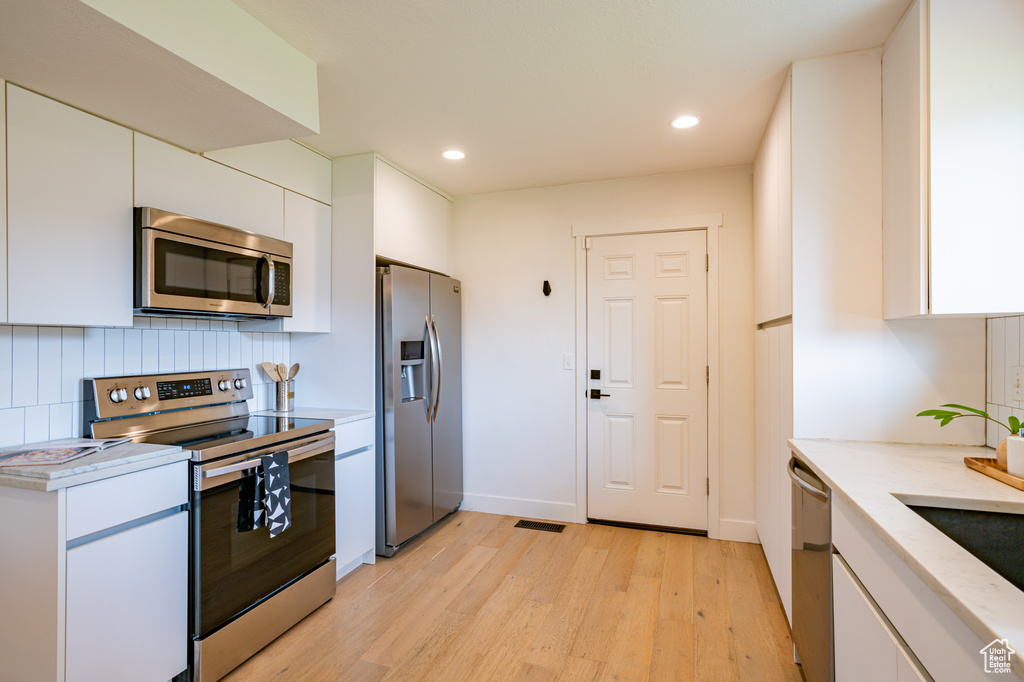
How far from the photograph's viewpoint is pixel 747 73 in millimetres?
2127

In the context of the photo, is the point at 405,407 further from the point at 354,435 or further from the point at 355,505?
the point at 355,505

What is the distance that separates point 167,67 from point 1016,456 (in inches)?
106

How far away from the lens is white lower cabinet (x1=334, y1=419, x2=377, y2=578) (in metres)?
2.65

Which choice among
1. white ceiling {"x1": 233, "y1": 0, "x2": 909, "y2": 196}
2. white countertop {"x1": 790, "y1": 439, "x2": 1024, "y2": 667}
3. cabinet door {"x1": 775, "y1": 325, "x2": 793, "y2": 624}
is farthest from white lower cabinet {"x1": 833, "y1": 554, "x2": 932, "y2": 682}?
white ceiling {"x1": 233, "y1": 0, "x2": 909, "y2": 196}

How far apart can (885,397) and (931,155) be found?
0.85 m

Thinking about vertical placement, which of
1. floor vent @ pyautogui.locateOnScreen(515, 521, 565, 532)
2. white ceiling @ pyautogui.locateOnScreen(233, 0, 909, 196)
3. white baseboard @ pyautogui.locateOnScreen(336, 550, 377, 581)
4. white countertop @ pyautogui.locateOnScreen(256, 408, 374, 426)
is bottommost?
floor vent @ pyautogui.locateOnScreen(515, 521, 565, 532)

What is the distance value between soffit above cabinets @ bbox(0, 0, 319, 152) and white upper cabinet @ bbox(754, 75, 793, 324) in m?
1.92

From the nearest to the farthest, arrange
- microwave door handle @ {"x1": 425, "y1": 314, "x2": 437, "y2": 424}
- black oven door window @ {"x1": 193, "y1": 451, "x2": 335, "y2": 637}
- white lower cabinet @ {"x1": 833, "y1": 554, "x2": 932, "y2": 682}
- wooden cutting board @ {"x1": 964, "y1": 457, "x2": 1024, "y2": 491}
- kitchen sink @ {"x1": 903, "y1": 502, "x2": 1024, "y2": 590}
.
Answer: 1. white lower cabinet @ {"x1": 833, "y1": 554, "x2": 932, "y2": 682}
2. kitchen sink @ {"x1": 903, "y1": 502, "x2": 1024, "y2": 590}
3. wooden cutting board @ {"x1": 964, "y1": 457, "x2": 1024, "y2": 491}
4. black oven door window @ {"x1": 193, "y1": 451, "x2": 335, "y2": 637}
5. microwave door handle @ {"x1": 425, "y1": 314, "x2": 437, "y2": 424}

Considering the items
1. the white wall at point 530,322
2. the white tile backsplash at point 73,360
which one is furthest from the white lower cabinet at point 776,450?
the white tile backsplash at point 73,360

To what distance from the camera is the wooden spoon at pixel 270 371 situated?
2.89m

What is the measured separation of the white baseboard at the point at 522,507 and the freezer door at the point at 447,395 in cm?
13

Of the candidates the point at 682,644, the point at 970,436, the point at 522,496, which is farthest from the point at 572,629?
the point at 970,436

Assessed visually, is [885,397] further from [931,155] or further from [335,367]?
[335,367]

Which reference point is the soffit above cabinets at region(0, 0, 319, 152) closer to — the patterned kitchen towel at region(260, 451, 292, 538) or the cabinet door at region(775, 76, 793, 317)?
the patterned kitchen towel at region(260, 451, 292, 538)
